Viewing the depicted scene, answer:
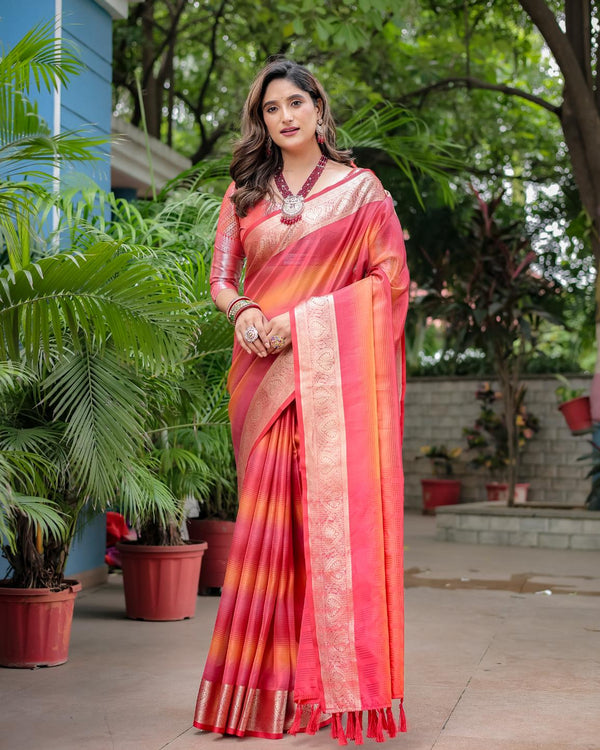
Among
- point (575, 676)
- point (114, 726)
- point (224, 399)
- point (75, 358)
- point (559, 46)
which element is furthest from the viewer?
point (559, 46)

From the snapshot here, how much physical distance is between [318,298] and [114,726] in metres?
1.33

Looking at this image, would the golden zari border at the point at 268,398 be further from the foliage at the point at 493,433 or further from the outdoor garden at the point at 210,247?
the foliage at the point at 493,433

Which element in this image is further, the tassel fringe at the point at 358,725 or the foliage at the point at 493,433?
the foliage at the point at 493,433

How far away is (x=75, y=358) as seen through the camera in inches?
127

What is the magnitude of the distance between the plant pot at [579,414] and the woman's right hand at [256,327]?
656 cm

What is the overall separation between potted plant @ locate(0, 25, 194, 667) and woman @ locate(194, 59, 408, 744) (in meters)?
0.29

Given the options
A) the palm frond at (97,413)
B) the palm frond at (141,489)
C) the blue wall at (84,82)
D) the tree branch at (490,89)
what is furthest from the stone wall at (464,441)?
the palm frond at (97,413)

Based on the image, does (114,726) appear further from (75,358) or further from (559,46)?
(559,46)

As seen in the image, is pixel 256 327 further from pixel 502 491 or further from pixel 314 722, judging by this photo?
pixel 502 491

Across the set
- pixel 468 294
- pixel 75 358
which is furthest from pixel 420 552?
pixel 75 358

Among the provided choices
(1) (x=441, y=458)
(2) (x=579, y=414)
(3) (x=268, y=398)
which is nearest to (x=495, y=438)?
(1) (x=441, y=458)

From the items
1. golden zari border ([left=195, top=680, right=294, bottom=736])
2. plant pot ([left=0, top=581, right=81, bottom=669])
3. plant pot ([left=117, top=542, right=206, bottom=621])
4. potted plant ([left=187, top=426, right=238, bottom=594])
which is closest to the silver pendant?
golden zari border ([left=195, top=680, right=294, bottom=736])

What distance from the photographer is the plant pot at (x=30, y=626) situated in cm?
354

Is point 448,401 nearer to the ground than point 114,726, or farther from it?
farther from it
